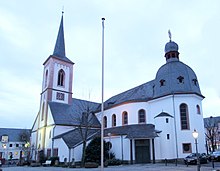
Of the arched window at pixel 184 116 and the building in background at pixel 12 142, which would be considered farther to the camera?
the building in background at pixel 12 142

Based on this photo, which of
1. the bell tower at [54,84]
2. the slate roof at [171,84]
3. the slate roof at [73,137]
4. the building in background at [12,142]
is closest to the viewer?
the slate roof at [171,84]

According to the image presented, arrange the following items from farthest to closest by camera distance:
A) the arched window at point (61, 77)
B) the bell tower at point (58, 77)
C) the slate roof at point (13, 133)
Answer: the slate roof at point (13, 133) < the arched window at point (61, 77) < the bell tower at point (58, 77)

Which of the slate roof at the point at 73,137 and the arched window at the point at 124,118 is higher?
the arched window at the point at 124,118

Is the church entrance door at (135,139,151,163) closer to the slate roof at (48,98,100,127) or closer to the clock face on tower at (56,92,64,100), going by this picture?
the slate roof at (48,98,100,127)

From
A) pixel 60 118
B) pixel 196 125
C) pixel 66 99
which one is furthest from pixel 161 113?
pixel 66 99

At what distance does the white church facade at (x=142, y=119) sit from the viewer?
3011 centimetres

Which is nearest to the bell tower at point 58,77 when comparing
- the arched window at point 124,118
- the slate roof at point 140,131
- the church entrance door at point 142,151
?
the arched window at point 124,118

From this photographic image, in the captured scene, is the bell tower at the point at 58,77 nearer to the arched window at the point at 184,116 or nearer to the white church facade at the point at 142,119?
the white church facade at the point at 142,119

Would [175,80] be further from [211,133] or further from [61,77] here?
[211,133]

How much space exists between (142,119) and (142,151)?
A: 582 centimetres

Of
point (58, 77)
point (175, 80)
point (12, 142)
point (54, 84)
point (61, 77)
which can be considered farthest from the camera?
point (12, 142)

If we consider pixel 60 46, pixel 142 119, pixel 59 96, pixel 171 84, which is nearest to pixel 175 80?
pixel 171 84

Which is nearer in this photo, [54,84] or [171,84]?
[171,84]

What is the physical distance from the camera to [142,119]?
3488cm
